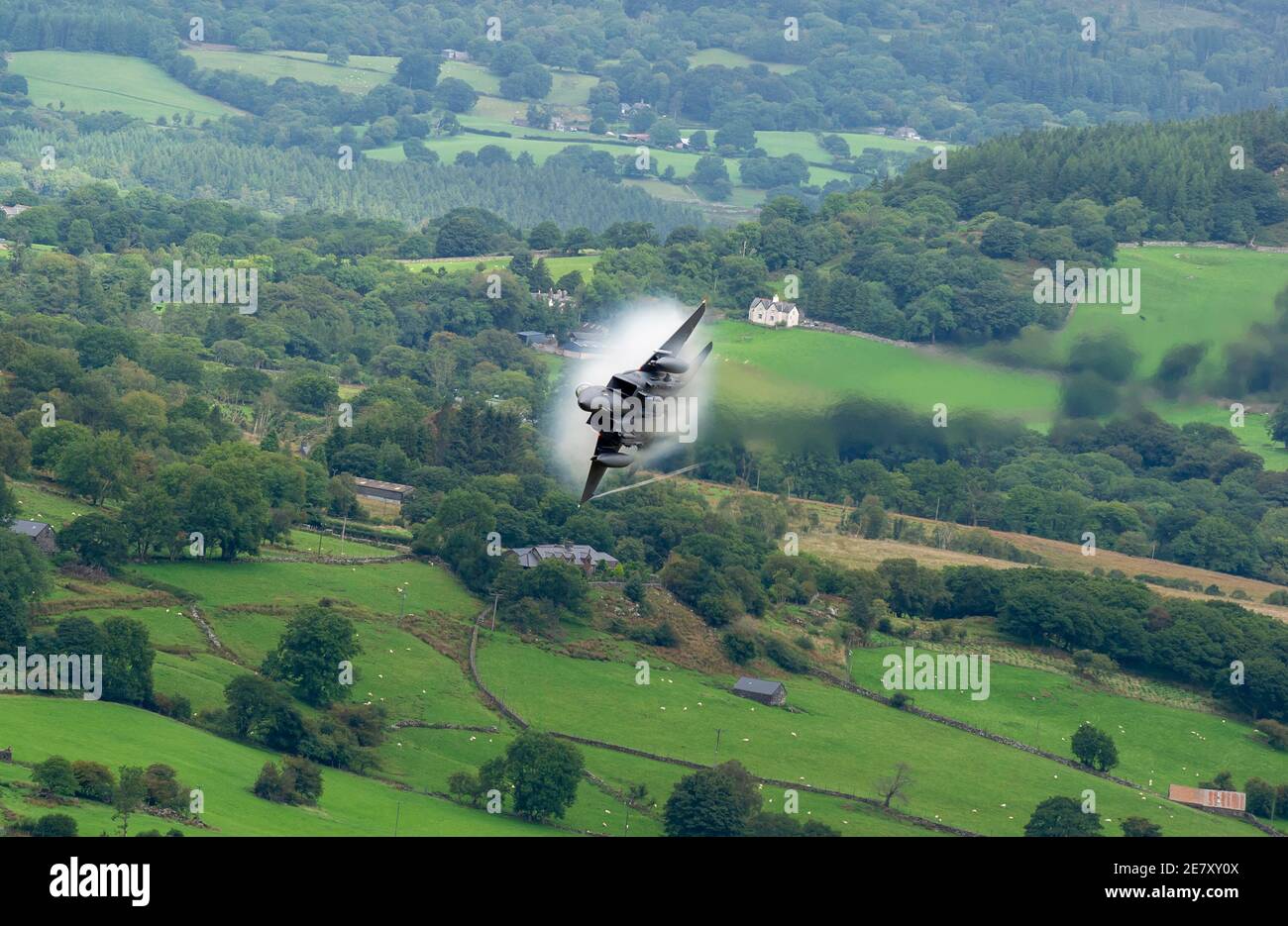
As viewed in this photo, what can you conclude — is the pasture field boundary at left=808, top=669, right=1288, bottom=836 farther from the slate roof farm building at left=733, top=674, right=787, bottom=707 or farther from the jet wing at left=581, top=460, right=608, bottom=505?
the jet wing at left=581, top=460, right=608, bottom=505

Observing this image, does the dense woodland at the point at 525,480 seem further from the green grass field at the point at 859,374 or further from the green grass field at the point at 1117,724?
the green grass field at the point at 1117,724

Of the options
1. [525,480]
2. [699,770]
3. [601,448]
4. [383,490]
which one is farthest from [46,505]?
[601,448]

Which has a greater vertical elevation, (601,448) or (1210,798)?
(601,448)

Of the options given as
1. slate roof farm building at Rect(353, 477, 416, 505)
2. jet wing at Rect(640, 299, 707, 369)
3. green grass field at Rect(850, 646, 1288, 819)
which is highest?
jet wing at Rect(640, 299, 707, 369)

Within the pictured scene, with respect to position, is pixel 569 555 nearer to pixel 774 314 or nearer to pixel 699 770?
pixel 699 770

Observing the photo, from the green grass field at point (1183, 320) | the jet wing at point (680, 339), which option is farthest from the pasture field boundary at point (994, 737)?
the green grass field at point (1183, 320)

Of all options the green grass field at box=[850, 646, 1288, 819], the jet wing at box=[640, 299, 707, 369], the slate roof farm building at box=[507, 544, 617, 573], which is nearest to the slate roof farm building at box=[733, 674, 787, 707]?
the green grass field at box=[850, 646, 1288, 819]
